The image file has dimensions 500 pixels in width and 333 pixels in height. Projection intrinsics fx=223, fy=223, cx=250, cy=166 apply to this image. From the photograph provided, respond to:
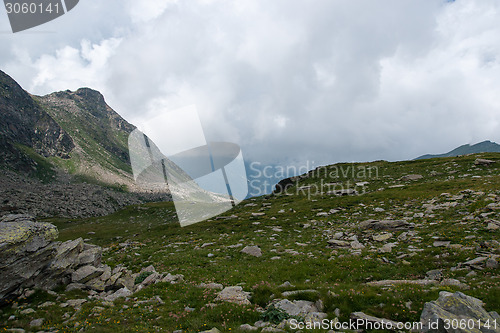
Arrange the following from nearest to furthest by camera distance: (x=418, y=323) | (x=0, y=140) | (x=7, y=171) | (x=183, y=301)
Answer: (x=418, y=323)
(x=183, y=301)
(x=7, y=171)
(x=0, y=140)

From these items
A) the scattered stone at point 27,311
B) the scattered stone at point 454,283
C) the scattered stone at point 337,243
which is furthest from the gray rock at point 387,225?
the scattered stone at point 27,311

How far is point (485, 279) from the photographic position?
10.5 m

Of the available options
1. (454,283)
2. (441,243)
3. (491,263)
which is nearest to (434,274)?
(454,283)

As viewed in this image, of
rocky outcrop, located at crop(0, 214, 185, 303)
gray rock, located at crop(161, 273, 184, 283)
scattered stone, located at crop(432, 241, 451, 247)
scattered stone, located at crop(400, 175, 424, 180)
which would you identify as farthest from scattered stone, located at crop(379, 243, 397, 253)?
scattered stone, located at crop(400, 175, 424, 180)

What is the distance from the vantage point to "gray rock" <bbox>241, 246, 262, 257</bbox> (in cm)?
2145

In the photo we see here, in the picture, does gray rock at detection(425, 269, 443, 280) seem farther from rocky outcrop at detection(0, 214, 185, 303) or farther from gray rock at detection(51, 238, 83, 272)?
gray rock at detection(51, 238, 83, 272)

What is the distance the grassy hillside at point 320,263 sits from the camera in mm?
9906

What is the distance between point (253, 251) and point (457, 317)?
1650cm

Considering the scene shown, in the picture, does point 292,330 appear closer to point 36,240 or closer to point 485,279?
point 485,279

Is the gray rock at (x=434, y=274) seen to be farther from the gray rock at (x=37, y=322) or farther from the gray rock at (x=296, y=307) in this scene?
the gray rock at (x=37, y=322)

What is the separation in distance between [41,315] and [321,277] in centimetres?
1572

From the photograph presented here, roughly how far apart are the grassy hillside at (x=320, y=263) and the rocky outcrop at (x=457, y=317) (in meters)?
0.95

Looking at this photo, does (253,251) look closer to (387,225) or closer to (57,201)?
(387,225)

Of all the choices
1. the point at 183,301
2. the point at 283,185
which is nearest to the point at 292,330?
the point at 183,301
